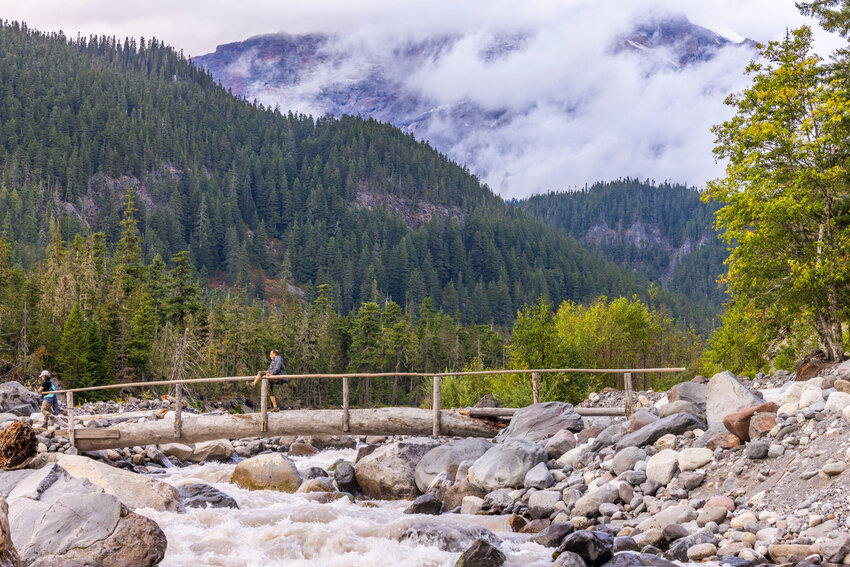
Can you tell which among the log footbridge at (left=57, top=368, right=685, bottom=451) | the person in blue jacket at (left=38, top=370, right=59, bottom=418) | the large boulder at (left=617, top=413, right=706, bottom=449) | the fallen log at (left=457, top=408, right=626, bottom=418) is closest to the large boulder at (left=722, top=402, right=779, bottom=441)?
the large boulder at (left=617, top=413, right=706, bottom=449)

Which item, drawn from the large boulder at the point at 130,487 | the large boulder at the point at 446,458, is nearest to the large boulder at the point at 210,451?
the large boulder at the point at 130,487

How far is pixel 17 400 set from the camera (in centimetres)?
3064

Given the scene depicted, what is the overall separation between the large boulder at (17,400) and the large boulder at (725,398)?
26.6 meters

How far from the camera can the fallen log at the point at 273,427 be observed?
2031 cm

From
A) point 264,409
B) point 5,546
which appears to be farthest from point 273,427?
point 5,546

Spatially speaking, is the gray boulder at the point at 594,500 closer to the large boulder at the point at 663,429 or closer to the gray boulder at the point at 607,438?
the large boulder at the point at 663,429

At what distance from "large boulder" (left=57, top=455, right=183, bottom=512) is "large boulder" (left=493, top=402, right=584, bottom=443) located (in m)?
8.42

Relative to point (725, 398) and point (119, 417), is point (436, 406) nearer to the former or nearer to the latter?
point (725, 398)

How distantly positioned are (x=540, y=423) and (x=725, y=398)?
5.08 meters

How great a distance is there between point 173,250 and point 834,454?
165011 millimetres

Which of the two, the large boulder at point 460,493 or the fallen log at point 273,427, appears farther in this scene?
the fallen log at point 273,427

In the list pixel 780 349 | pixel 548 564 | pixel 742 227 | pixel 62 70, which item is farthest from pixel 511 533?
pixel 62 70

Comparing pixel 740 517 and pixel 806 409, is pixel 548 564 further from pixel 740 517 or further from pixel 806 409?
pixel 806 409

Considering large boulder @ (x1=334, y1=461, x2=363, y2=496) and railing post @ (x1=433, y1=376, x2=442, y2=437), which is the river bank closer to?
large boulder @ (x1=334, y1=461, x2=363, y2=496)
